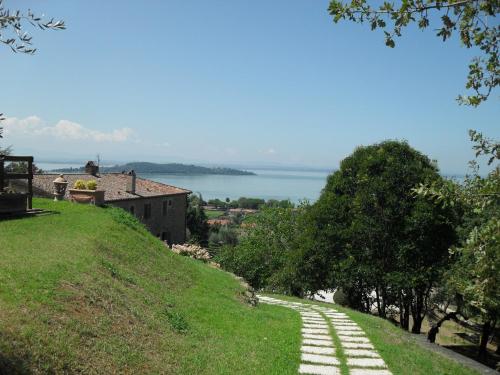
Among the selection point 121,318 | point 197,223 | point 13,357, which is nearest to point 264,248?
point 121,318

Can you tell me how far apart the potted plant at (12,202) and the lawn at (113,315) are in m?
1.19

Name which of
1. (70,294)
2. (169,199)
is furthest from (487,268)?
(169,199)

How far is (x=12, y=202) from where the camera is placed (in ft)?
56.1

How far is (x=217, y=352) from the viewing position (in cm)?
938

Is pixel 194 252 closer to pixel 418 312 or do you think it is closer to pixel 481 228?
pixel 418 312

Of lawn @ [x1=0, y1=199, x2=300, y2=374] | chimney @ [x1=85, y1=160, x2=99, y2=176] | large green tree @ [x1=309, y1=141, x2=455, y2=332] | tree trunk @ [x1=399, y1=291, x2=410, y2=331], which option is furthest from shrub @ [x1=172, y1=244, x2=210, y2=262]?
chimney @ [x1=85, y1=160, x2=99, y2=176]

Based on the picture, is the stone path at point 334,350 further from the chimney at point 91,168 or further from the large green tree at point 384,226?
the chimney at point 91,168

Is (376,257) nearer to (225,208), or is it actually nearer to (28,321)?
(28,321)

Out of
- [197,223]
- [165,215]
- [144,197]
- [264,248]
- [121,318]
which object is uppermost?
[121,318]

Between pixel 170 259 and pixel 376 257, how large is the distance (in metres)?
10.5

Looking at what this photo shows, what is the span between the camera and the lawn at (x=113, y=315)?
23.6 feet

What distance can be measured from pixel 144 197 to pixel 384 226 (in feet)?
77.8

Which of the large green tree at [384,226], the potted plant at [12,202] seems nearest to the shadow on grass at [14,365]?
the potted plant at [12,202]

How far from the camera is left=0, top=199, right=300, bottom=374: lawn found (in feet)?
23.6
